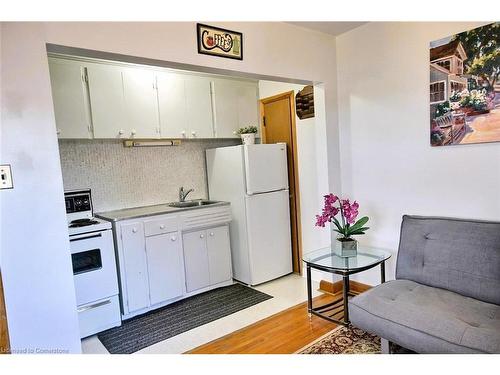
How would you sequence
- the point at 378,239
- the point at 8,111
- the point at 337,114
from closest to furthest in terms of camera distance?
the point at 8,111 → the point at 378,239 → the point at 337,114

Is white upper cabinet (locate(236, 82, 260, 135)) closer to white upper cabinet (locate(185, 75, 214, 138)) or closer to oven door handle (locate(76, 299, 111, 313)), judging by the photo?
white upper cabinet (locate(185, 75, 214, 138))

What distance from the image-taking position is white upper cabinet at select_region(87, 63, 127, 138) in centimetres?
284

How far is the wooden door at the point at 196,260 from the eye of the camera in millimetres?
3180

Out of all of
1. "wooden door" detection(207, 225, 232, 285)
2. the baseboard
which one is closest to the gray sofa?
the baseboard

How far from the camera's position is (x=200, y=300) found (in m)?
3.16

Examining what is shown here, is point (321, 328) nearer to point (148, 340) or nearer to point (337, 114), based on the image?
point (148, 340)

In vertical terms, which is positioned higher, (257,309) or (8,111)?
(8,111)

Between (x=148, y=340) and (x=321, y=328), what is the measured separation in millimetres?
1288

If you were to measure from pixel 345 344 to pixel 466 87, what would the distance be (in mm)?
1895

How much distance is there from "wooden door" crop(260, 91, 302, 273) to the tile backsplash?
73 centimetres

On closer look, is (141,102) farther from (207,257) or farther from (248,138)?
(207,257)

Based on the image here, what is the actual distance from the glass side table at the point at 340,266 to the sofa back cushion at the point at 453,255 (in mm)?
225
